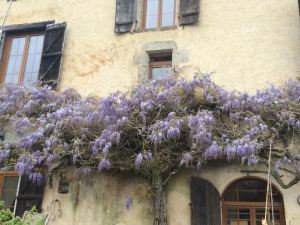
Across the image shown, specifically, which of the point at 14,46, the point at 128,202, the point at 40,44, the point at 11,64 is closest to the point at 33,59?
the point at 40,44

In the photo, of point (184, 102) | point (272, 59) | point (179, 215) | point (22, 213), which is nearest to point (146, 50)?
point (184, 102)

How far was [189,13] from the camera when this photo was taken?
28.6 ft

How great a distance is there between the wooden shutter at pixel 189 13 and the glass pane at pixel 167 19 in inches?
9.1

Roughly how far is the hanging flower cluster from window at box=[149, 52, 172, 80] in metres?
0.94

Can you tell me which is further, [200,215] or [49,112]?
[49,112]

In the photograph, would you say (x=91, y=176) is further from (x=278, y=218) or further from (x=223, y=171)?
(x=278, y=218)

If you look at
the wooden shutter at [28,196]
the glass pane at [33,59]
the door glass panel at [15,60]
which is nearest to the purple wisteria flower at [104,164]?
the wooden shutter at [28,196]

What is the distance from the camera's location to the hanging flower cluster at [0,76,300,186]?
22.9 ft

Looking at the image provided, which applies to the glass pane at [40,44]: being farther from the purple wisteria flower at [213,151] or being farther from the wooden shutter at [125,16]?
the purple wisteria flower at [213,151]

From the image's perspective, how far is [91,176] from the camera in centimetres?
794

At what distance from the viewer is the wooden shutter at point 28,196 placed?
26.1 feet

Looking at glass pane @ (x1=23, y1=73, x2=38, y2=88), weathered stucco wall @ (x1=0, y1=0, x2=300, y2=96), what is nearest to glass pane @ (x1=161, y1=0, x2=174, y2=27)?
weathered stucco wall @ (x1=0, y1=0, x2=300, y2=96)

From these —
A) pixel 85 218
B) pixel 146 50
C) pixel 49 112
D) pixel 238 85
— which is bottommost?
pixel 85 218

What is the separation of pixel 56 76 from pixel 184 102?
2870 millimetres
